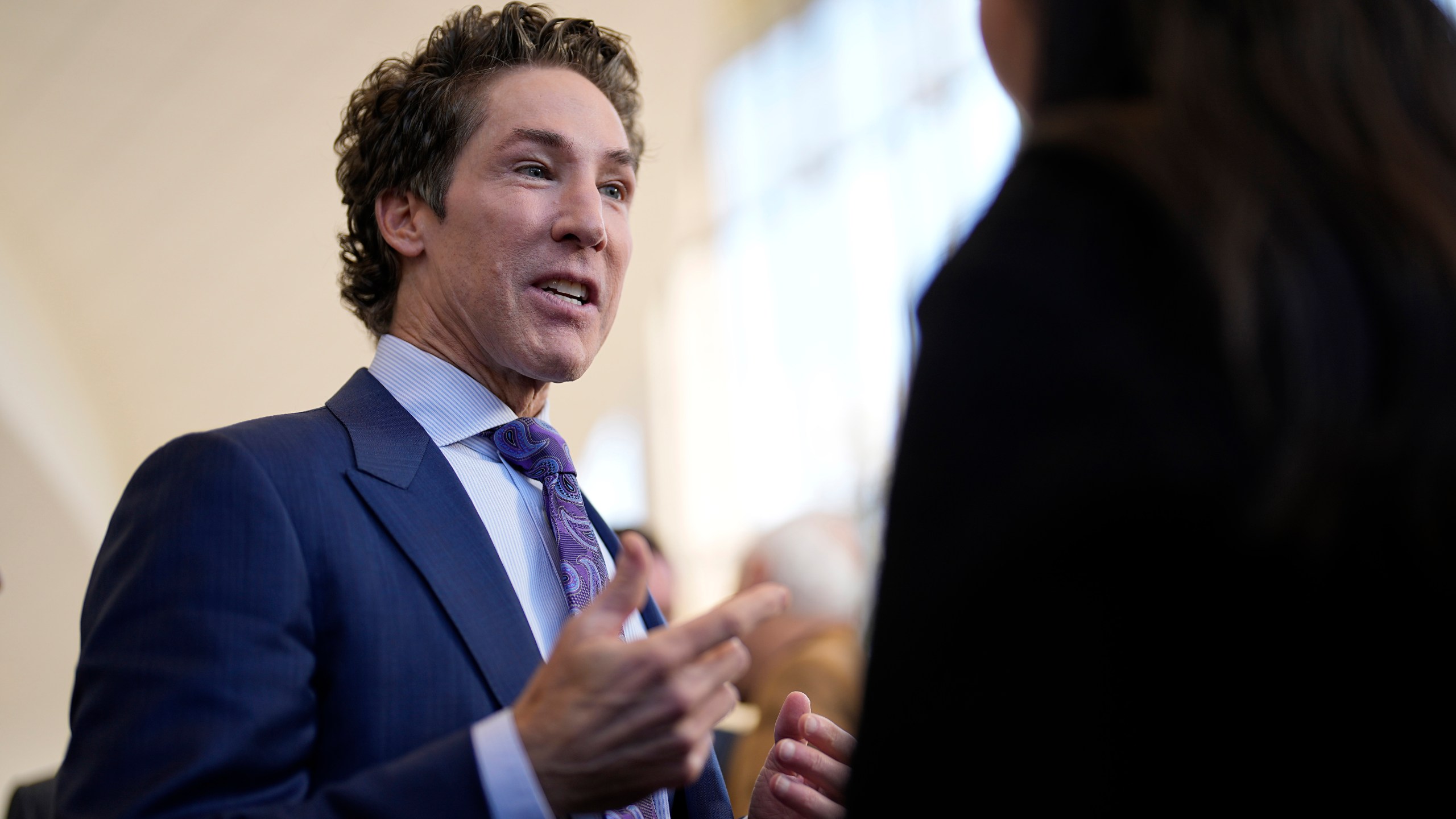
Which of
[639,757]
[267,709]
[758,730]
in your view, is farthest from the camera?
[758,730]

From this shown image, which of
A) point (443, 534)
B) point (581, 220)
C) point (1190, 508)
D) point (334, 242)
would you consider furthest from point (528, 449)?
point (334, 242)

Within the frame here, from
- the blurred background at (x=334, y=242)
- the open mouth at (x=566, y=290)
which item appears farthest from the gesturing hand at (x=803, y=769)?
the blurred background at (x=334, y=242)

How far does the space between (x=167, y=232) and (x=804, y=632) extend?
6934mm

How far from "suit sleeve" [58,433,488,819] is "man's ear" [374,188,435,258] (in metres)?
0.68

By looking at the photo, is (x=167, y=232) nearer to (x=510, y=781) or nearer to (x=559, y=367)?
(x=559, y=367)

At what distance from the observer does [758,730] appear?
3.43 m

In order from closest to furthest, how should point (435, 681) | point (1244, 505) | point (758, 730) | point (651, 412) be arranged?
point (1244, 505)
point (435, 681)
point (758, 730)
point (651, 412)

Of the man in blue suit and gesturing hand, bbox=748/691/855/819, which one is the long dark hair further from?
gesturing hand, bbox=748/691/855/819

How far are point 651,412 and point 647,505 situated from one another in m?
0.92

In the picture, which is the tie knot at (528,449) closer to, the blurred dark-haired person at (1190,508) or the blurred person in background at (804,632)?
the blurred dark-haired person at (1190,508)

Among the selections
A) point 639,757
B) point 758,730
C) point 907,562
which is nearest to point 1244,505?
point 907,562

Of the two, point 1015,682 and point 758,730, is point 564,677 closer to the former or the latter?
point 1015,682

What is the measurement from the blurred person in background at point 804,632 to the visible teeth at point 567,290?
1.14 meters

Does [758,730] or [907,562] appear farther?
[758,730]
